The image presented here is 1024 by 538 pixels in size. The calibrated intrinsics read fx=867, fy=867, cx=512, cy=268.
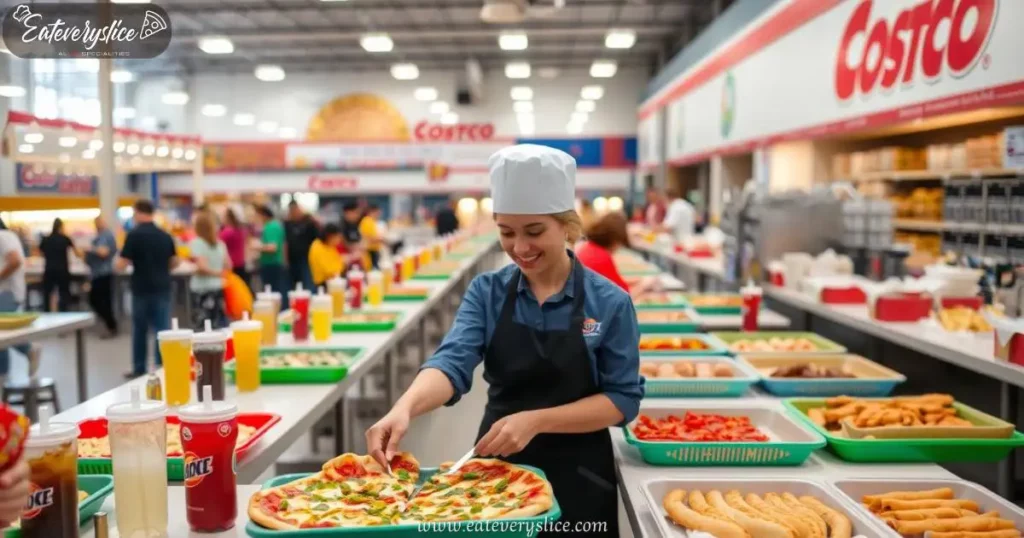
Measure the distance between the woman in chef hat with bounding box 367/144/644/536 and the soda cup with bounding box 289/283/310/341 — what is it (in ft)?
6.81

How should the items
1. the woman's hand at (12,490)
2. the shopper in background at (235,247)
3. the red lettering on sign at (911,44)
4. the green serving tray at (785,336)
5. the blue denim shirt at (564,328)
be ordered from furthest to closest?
the shopper in background at (235,247), the red lettering on sign at (911,44), the green serving tray at (785,336), the blue denim shirt at (564,328), the woman's hand at (12,490)

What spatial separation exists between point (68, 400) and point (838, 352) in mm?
6723

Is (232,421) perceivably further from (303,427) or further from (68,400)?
(68,400)

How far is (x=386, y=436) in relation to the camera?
6.56 ft

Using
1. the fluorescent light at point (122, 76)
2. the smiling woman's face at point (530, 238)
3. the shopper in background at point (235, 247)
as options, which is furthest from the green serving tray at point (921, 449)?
the fluorescent light at point (122, 76)

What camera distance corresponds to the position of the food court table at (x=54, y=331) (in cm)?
532

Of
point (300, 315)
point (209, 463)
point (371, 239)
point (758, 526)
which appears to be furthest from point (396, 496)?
point (371, 239)

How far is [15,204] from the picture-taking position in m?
4.70

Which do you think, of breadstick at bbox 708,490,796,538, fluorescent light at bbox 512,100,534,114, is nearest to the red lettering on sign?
breadstick at bbox 708,490,796,538

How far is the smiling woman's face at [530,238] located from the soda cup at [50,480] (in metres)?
1.08

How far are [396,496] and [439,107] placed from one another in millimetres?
20268

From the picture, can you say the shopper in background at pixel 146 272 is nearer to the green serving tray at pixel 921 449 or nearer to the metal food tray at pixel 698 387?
the metal food tray at pixel 698 387

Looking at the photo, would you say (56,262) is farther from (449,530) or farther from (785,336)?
(449,530)

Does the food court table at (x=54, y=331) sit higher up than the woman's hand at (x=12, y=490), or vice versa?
the woman's hand at (x=12, y=490)
